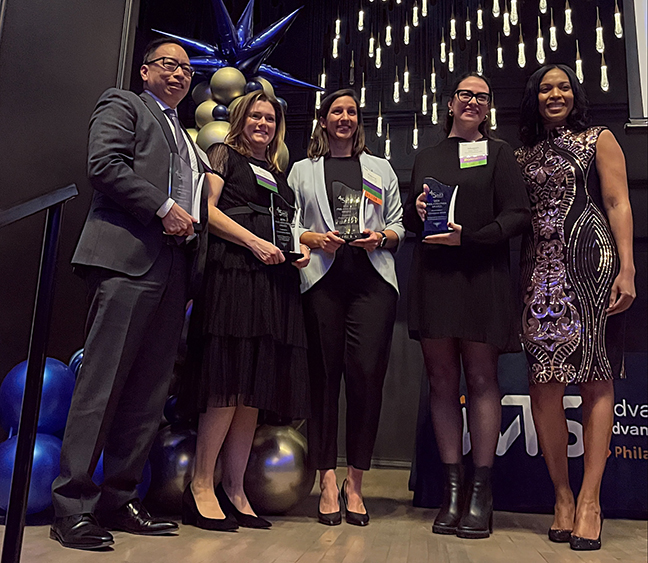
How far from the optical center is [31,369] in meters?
1.10

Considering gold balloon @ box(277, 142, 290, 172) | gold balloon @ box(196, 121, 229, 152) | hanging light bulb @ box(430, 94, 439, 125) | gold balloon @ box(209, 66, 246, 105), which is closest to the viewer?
gold balloon @ box(277, 142, 290, 172)

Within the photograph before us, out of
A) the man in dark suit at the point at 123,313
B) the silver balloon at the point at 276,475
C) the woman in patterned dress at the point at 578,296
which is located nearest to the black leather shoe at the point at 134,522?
the man in dark suit at the point at 123,313

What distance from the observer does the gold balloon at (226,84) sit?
118 inches

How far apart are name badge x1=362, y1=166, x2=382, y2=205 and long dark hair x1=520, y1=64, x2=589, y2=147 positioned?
51cm

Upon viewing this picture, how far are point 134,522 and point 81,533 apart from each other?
0.20 m

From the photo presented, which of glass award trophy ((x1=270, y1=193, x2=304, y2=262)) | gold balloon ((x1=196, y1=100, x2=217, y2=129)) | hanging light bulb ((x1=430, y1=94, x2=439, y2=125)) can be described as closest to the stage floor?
glass award trophy ((x1=270, y1=193, x2=304, y2=262))

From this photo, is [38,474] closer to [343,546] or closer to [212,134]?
[343,546]

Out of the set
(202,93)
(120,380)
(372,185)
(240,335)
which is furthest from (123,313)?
(202,93)

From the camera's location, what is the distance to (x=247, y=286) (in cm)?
178

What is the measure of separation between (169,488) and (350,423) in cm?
63

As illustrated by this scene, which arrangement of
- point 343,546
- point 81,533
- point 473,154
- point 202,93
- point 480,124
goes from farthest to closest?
point 202,93
point 480,124
point 473,154
point 343,546
point 81,533

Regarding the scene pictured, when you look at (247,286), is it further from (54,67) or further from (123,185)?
(54,67)

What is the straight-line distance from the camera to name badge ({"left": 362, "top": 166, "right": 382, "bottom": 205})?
6.43 ft

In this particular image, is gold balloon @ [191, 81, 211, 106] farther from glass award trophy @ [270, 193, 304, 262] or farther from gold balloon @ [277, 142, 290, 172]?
glass award trophy @ [270, 193, 304, 262]
